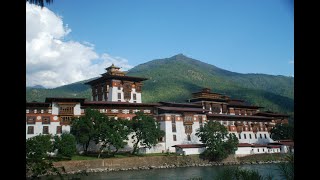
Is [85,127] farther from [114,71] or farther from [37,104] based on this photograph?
[114,71]

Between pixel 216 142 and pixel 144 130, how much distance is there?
39.9 feet

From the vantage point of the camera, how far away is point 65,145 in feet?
145

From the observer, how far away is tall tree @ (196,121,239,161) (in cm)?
5550

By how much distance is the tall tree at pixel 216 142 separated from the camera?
55.5 metres

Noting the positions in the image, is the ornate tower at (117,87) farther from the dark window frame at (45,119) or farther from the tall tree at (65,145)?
the tall tree at (65,145)

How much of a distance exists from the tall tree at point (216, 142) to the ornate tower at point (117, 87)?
562 inches

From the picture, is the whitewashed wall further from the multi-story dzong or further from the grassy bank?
the grassy bank

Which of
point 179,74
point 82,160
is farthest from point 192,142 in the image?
point 179,74

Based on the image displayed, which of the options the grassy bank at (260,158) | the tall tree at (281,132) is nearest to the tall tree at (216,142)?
the grassy bank at (260,158)

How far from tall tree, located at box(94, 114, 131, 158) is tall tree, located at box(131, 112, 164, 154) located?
2.39 m

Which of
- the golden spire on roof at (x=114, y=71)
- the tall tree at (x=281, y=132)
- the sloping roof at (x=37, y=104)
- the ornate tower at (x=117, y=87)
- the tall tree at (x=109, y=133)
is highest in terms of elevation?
the golden spire on roof at (x=114, y=71)

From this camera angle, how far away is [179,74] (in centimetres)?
16275
